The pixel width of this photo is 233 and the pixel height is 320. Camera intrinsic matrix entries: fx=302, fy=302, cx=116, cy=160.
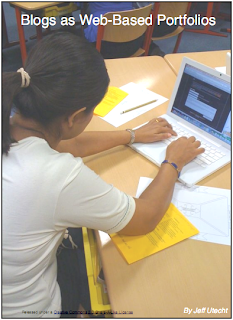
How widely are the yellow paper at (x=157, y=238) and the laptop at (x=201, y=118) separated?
6.1 inches

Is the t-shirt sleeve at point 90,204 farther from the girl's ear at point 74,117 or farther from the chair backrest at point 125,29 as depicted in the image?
the chair backrest at point 125,29

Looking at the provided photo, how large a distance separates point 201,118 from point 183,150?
0.56 ft

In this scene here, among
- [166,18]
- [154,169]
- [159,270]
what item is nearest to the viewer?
[159,270]

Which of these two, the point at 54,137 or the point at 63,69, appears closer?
the point at 63,69

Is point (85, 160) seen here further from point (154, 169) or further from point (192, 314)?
point (192, 314)

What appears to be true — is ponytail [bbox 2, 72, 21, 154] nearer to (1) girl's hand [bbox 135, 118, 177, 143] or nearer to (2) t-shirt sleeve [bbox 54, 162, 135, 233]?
(2) t-shirt sleeve [bbox 54, 162, 135, 233]

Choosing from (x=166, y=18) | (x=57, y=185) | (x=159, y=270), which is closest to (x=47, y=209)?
(x=57, y=185)

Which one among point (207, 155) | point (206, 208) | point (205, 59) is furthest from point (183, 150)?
point (205, 59)

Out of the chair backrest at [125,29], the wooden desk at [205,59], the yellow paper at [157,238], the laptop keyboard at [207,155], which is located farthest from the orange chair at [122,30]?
the yellow paper at [157,238]

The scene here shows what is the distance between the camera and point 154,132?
1126mm

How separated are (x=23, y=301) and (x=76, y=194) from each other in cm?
34

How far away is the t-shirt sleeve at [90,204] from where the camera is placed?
2.22 ft

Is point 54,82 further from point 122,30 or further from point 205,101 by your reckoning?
point 122,30

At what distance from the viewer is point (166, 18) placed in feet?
8.75
